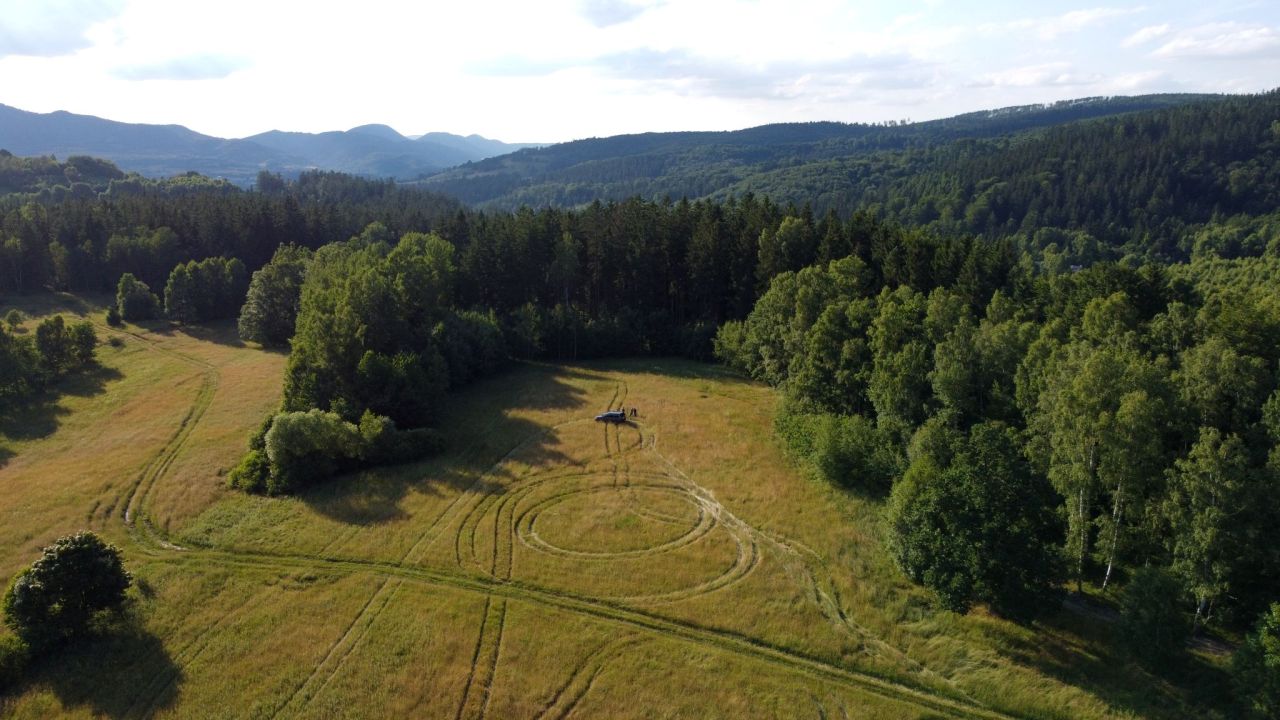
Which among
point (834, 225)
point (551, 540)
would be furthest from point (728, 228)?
point (551, 540)

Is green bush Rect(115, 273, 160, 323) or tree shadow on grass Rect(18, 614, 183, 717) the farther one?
green bush Rect(115, 273, 160, 323)

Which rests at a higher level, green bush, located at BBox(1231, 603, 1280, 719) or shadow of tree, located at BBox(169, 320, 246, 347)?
shadow of tree, located at BBox(169, 320, 246, 347)

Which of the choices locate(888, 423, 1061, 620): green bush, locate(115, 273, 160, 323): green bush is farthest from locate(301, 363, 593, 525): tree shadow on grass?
locate(115, 273, 160, 323): green bush

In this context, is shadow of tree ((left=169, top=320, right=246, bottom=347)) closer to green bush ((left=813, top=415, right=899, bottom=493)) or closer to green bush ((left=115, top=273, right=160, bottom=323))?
green bush ((left=115, top=273, right=160, bottom=323))

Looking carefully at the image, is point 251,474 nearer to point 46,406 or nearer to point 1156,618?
point 46,406

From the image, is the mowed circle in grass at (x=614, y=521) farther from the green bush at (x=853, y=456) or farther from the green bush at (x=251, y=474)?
the green bush at (x=251, y=474)

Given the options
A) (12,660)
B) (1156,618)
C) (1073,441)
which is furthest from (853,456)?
(12,660)

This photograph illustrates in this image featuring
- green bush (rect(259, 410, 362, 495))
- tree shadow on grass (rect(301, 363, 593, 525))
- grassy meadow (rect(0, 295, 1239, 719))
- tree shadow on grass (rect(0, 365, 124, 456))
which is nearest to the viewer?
grassy meadow (rect(0, 295, 1239, 719))
